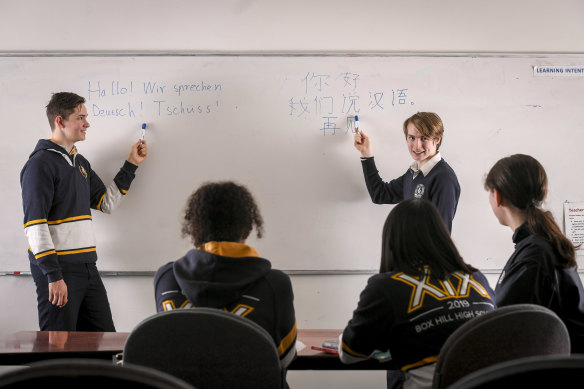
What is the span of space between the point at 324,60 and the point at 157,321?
6.45ft

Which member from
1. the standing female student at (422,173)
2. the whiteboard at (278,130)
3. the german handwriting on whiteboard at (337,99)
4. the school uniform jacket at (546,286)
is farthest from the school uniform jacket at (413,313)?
the german handwriting on whiteboard at (337,99)

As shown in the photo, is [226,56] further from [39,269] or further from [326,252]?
[39,269]

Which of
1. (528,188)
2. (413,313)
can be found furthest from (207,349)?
(528,188)

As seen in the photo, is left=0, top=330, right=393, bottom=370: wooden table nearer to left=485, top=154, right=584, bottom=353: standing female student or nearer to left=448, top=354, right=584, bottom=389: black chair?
left=485, top=154, right=584, bottom=353: standing female student

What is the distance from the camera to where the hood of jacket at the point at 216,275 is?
135 centimetres

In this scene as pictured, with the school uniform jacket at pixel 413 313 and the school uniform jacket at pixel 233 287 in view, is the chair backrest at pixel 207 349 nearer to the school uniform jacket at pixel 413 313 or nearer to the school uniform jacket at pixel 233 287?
the school uniform jacket at pixel 233 287

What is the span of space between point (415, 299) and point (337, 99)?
1.64 meters

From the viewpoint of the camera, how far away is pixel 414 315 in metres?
1.35

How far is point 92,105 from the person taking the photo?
9.11ft

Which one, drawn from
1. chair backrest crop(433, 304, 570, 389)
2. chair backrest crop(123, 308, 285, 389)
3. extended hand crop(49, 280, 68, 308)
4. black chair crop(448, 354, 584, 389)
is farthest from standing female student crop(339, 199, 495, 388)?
extended hand crop(49, 280, 68, 308)

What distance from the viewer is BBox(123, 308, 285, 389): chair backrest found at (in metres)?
1.16

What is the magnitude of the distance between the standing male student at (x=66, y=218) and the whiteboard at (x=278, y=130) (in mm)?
146

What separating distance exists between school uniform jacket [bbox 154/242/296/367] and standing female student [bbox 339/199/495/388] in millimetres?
216

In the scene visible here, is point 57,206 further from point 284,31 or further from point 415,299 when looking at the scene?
point 415,299
